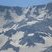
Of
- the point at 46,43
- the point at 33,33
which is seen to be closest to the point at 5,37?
the point at 33,33

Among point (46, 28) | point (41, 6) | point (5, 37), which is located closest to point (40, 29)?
point (46, 28)

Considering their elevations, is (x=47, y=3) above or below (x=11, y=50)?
above

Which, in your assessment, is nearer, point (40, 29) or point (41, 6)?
point (40, 29)

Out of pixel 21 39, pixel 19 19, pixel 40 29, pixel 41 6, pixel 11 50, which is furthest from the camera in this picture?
pixel 41 6

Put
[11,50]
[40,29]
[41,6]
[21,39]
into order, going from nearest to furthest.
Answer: [11,50], [21,39], [40,29], [41,6]

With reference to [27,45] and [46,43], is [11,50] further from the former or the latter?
[46,43]

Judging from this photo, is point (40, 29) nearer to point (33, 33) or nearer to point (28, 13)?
point (33, 33)
